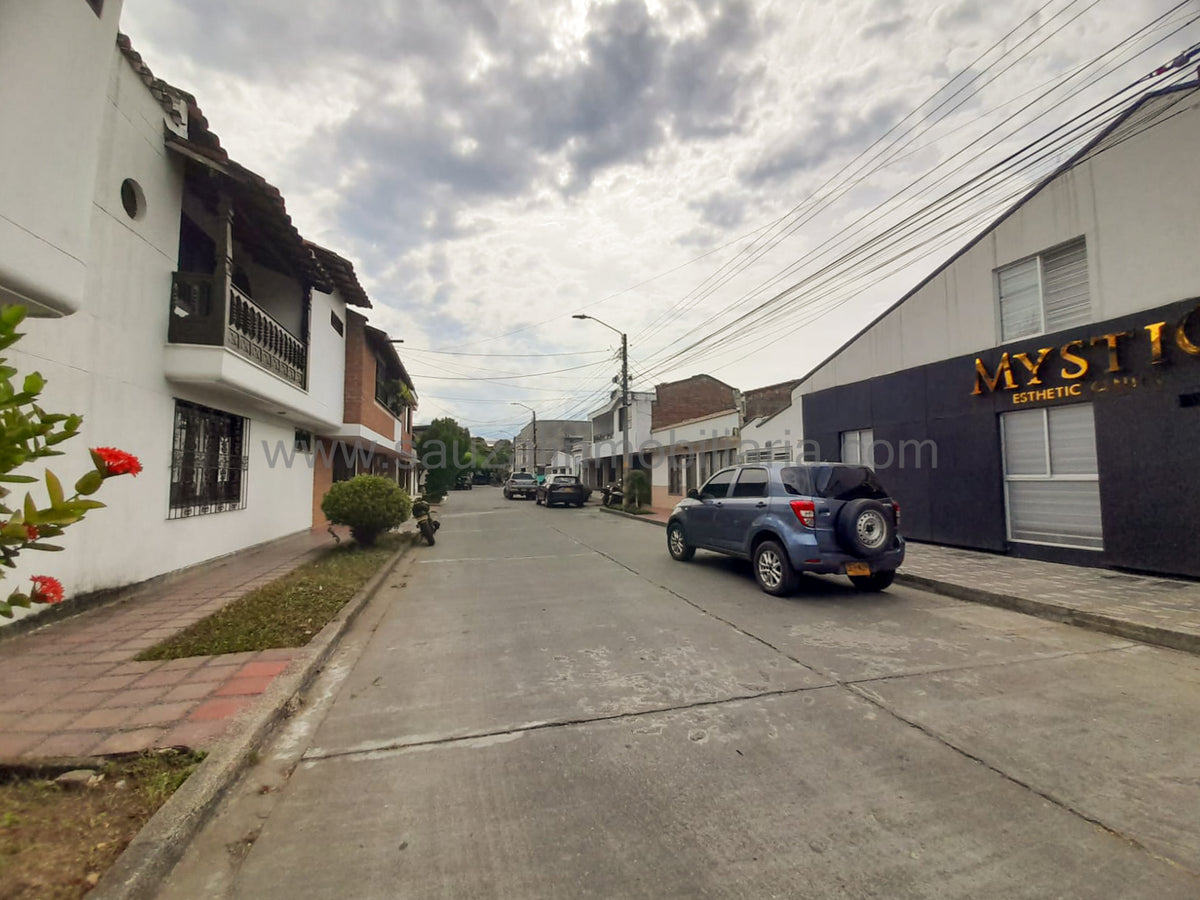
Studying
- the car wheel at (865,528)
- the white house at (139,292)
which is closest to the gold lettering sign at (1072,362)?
the car wheel at (865,528)

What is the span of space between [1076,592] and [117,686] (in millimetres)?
9488

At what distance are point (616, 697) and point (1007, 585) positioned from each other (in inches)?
236

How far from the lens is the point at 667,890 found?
7.09ft

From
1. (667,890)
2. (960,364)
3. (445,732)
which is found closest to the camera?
(667,890)

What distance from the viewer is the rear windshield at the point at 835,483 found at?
701 cm

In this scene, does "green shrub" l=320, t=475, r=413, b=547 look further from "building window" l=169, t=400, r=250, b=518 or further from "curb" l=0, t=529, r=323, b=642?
"curb" l=0, t=529, r=323, b=642

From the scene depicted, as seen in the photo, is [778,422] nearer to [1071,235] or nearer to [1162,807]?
[1071,235]

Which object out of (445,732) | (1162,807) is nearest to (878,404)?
(1162,807)

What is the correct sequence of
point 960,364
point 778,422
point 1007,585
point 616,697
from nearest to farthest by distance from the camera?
point 616,697 < point 1007,585 < point 960,364 < point 778,422

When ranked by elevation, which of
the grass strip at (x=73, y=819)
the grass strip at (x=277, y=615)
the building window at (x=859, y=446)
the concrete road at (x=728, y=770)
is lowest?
the concrete road at (x=728, y=770)

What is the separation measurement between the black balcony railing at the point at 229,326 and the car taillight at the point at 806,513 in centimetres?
792

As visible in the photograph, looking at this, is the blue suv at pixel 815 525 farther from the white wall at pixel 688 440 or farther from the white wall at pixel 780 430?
the white wall at pixel 688 440

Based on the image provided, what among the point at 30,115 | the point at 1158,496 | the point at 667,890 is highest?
the point at 30,115

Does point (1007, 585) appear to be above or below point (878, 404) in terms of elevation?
below
